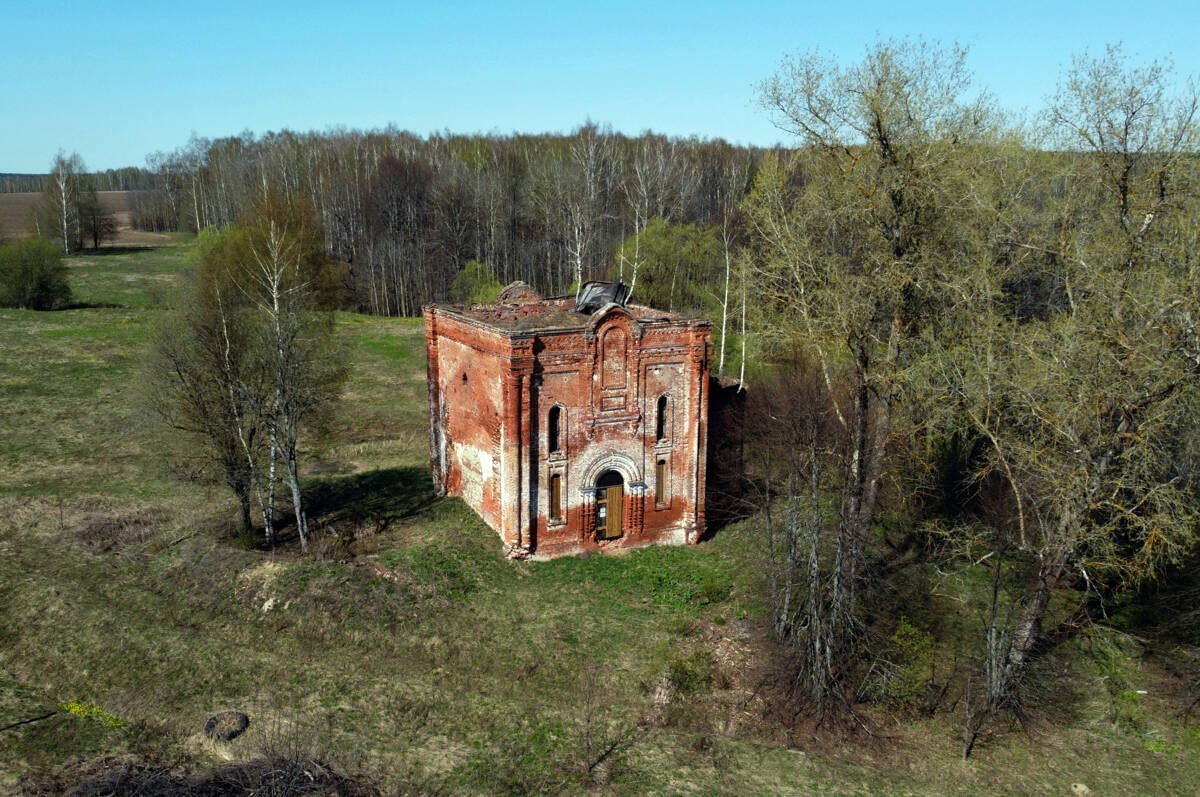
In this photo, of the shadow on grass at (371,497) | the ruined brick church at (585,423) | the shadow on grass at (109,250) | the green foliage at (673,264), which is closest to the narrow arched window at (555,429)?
the ruined brick church at (585,423)

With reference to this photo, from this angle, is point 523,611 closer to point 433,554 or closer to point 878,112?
point 433,554

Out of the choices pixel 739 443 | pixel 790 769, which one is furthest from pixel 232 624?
pixel 739 443

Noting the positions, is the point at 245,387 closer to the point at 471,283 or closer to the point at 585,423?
the point at 585,423

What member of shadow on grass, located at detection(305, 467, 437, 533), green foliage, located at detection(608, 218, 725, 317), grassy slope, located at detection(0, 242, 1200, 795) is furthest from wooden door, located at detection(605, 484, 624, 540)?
green foliage, located at detection(608, 218, 725, 317)

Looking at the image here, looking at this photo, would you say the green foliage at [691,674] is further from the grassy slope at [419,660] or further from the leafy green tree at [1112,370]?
the leafy green tree at [1112,370]

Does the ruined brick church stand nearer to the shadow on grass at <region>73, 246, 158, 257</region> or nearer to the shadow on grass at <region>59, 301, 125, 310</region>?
the shadow on grass at <region>59, 301, 125, 310</region>
